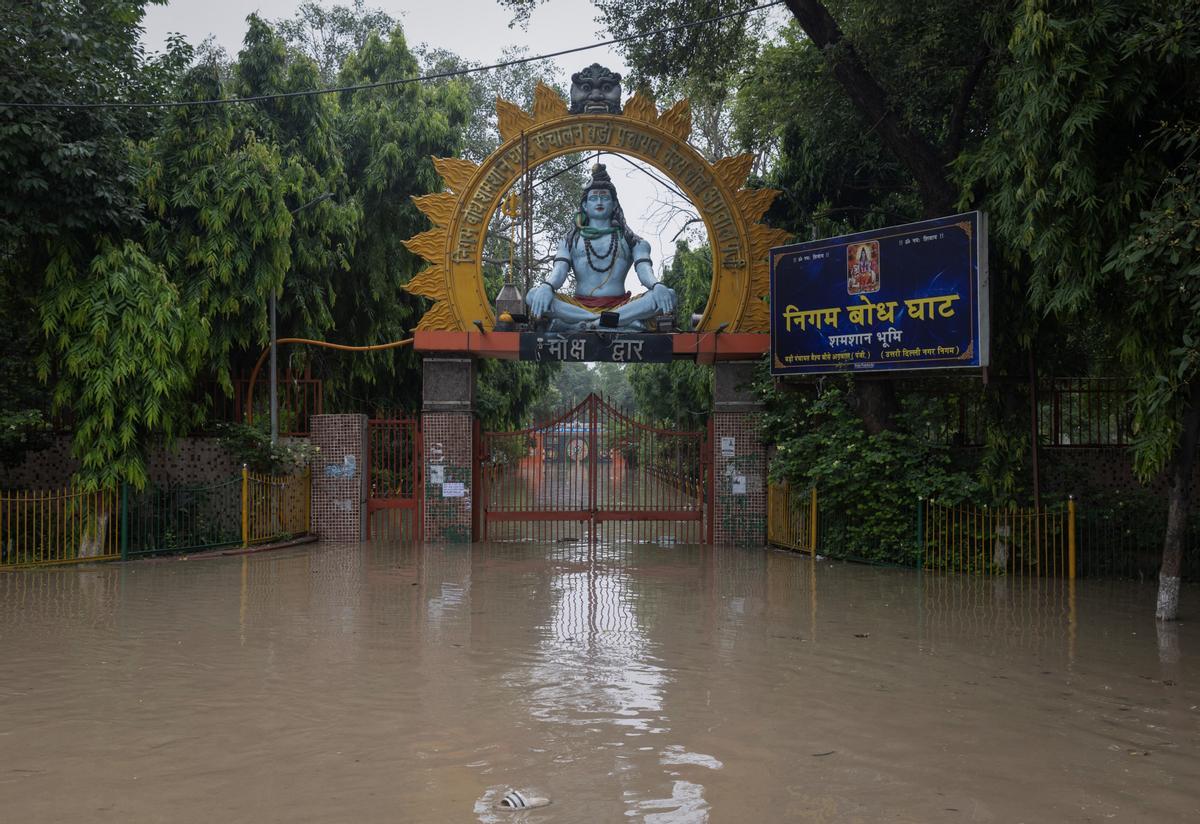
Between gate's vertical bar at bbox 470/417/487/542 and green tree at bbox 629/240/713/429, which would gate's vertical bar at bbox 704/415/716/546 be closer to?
gate's vertical bar at bbox 470/417/487/542

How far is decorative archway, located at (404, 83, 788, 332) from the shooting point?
1809 centimetres

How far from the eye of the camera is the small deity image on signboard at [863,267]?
50.7 ft

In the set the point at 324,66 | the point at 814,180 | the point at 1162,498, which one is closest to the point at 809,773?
the point at 1162,498

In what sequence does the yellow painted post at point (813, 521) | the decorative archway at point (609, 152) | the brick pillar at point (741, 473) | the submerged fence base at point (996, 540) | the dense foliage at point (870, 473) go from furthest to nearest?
the brick pillar at point (741, 473) < the decorative archway at point (609, 152) < the yellow painted post at point (813, 521) < the dense foliage at point (870, 473) < the submerged fence base at point (996, 540)

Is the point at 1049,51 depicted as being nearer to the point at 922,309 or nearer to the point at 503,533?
the point at 922,309

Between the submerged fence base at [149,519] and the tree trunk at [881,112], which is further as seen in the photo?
the tree trunk at [881,112]

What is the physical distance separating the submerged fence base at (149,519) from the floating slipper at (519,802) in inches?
453

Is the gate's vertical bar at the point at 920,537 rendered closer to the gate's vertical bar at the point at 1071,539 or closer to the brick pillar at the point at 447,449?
the gate's vertical bar at the point at 1071,539

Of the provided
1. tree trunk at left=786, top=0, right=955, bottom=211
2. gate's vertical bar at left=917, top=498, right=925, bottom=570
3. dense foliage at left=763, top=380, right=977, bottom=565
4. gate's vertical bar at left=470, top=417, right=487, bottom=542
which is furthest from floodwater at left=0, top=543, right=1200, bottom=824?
tree trunk at left=786, top=0, right=955, bottom=211

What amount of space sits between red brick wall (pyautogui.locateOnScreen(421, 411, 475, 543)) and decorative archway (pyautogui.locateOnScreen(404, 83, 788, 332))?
177 centimetres

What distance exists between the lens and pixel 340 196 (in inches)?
889

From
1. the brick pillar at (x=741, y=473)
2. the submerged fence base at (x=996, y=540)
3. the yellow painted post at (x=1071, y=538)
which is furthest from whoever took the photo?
the brick pillar at (x=741, y=473)

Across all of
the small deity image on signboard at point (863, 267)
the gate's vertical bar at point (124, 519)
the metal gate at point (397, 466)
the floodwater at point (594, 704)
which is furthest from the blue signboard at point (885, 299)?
the gate's vertical bar at point (124, 519)

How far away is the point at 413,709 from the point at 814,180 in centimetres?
1482
